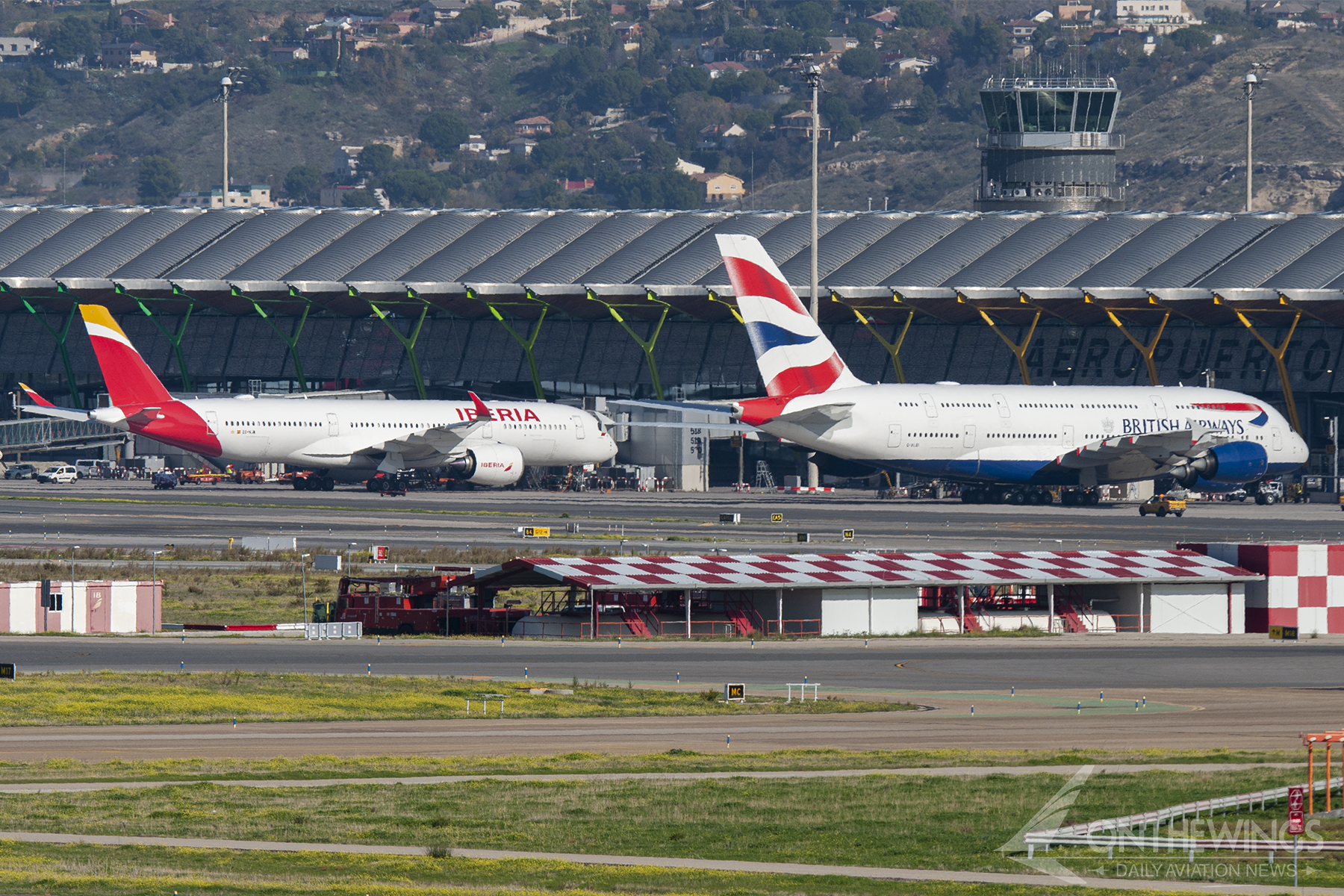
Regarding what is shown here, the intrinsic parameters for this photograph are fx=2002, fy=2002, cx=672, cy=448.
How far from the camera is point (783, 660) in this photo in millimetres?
38438

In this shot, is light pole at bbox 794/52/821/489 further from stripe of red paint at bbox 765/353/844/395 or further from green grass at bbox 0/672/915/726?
green grass at bbox 0/672/915/726

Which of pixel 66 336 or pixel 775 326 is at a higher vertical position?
pixel 66 336

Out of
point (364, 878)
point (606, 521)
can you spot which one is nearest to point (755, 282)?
point (606, 521)

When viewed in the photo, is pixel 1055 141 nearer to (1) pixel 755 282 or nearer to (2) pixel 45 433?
(2) pixel 45 433

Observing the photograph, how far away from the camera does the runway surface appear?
2554 inches

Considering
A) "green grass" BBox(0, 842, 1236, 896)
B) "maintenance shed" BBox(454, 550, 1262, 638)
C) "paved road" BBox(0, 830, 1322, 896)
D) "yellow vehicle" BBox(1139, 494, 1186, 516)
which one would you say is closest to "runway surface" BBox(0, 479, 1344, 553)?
"yellow vehicle" BBox(1139, 494, 1186, 516)

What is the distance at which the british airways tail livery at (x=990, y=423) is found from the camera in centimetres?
7756

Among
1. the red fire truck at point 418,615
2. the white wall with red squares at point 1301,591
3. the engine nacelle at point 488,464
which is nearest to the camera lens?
the red fire truck at point 418,615

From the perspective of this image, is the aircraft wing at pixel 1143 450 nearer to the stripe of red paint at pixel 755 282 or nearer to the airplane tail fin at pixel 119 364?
the stripe of red paint at pixel 755 282

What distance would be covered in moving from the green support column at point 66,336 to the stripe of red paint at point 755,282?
61700 mm

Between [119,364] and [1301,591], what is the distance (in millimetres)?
55400

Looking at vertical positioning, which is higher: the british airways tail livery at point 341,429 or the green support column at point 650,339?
the green support column at point 650,339

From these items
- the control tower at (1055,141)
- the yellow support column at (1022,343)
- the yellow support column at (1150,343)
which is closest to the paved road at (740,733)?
the yellow support column at (1150,343)

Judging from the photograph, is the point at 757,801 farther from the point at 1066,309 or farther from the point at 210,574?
the point at 1066,309
